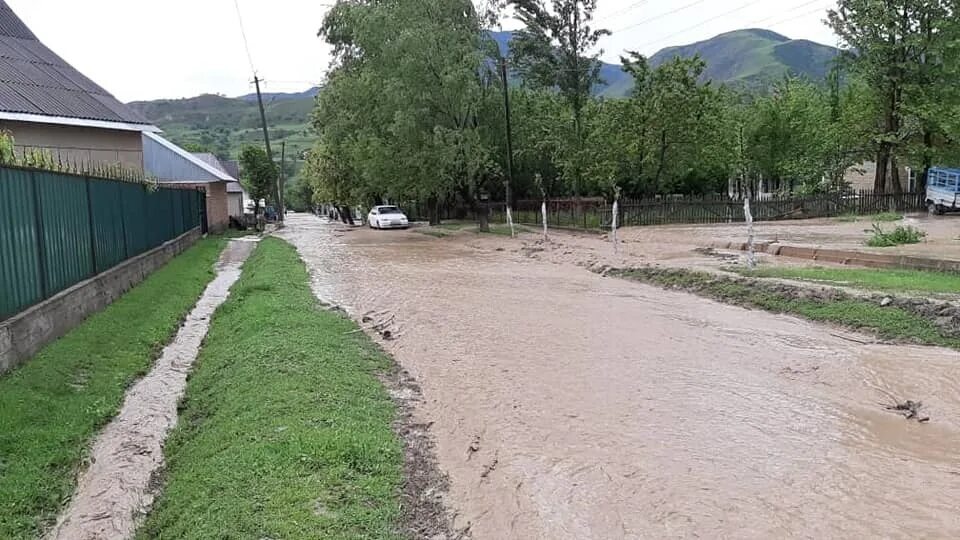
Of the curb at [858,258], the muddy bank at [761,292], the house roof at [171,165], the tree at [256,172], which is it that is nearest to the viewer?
the muddy bank at [761,292]

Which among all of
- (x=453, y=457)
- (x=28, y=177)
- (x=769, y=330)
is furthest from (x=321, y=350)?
(x=769, y=330)

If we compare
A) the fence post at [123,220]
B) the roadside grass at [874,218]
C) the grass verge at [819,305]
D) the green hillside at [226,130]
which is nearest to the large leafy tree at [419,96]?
the roadside grass at [874,218]

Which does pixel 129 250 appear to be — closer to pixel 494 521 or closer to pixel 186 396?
pixel 186 396

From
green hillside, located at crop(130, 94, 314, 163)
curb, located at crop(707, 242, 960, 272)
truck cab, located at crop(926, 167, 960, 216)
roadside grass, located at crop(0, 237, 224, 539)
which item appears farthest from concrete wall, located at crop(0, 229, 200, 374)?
green hillside, located at crop(130, 94, 314, 163)

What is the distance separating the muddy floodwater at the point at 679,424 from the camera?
4.71 m

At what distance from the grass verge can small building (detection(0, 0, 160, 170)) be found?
15.4 meters

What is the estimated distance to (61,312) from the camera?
970cm

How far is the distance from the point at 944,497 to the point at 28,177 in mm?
→ 10386

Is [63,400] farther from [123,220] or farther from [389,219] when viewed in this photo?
[389,219]

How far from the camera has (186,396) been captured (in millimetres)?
7871

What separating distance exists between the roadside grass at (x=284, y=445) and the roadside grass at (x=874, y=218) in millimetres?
26190

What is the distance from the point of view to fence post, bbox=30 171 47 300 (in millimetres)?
9414

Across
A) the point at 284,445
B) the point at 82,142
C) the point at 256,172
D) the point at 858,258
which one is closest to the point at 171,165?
the point at 82,142

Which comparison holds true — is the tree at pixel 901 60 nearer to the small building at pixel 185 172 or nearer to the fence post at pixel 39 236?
the small building at pixel 185 172
